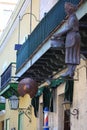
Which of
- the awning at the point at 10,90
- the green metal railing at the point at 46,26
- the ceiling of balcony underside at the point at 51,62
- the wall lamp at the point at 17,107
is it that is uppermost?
the green metal railing at the point at 46,26

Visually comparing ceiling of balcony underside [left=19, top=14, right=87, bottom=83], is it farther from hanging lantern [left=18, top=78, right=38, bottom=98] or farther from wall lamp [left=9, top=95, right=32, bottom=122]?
wall lamp [left=9, top=95, right=32, bottom=122]

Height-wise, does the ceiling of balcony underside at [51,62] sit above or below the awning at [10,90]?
above

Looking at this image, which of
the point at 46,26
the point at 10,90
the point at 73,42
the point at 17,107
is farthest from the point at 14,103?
the point at 73,42

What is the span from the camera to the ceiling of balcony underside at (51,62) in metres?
9.47

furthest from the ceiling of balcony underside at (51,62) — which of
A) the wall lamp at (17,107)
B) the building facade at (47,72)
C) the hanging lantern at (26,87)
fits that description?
the wall lamp at (17,107)

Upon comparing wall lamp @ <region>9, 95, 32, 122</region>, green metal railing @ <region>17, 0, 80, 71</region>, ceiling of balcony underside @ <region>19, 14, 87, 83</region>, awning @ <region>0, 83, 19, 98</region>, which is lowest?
wall lamp @ <region>9, 95, 32, 122</region>

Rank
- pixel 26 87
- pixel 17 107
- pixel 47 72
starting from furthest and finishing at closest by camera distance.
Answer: pixel 17 107, pixel 47 72, pixel 26 87

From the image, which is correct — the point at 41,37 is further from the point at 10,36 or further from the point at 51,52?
the point at 10,36

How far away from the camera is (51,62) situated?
12086mm

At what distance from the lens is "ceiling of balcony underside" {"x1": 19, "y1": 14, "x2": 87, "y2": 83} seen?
9469mm

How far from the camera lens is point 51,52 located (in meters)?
11.1

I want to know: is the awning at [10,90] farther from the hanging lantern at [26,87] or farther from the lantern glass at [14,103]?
the hanging lantern at [26,87]

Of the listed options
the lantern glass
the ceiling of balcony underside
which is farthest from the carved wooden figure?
the lantern glass

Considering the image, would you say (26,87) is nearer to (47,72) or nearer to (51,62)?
(51,62)
